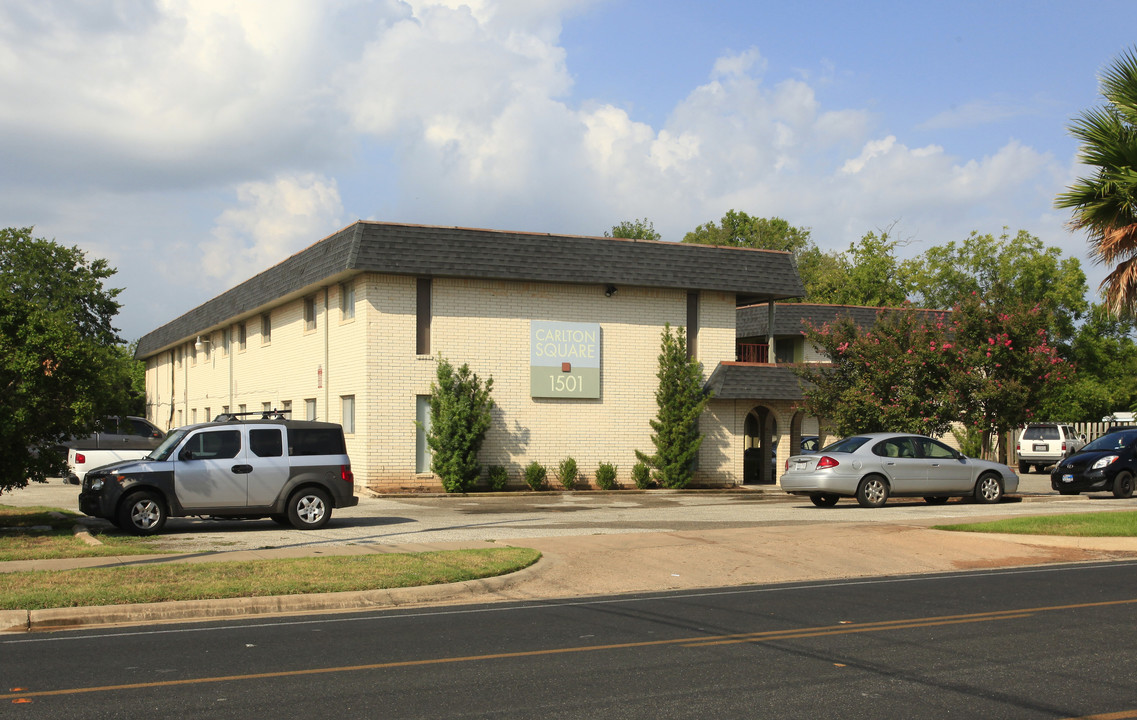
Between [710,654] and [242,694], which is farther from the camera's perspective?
[710,654]

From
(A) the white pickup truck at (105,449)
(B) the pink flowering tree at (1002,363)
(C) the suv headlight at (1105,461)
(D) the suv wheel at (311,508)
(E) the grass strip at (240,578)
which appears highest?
(B) the pink flowering tree at (1002,363)

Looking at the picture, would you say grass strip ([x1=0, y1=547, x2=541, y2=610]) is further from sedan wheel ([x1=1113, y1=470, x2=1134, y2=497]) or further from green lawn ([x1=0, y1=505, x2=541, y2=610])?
sedan wheel ([x1=1113, y1=470, x2=1134, y2=497])

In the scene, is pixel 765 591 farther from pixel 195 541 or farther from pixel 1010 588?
pixel 195 541

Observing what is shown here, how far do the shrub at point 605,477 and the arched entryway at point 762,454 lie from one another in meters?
5.55

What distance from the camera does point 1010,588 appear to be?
12.1 meters

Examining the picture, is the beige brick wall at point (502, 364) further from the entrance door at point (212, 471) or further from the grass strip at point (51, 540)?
the entrance door at point (212, 471)

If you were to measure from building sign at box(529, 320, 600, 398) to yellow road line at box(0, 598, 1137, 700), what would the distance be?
18.8 m

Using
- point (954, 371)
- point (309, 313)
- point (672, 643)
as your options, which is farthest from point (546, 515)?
point (309, 313)

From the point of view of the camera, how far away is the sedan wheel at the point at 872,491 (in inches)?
858

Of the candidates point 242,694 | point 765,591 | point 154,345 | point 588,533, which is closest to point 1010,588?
point 765,591

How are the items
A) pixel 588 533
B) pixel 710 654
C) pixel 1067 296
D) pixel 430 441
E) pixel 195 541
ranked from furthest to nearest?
pixel 1067 296 → pixel 430 441 → pixel 588 533 → pixel 195 541 → pixel 710 654

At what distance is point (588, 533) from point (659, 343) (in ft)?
43.8

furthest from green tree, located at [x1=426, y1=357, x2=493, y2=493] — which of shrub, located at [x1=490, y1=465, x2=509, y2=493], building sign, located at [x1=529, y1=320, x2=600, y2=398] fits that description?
building sign, located at [x1=529, y1=320, x2=600, y2=398]

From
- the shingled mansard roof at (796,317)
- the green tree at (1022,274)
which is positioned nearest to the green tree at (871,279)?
the green tree at (1022,274)
